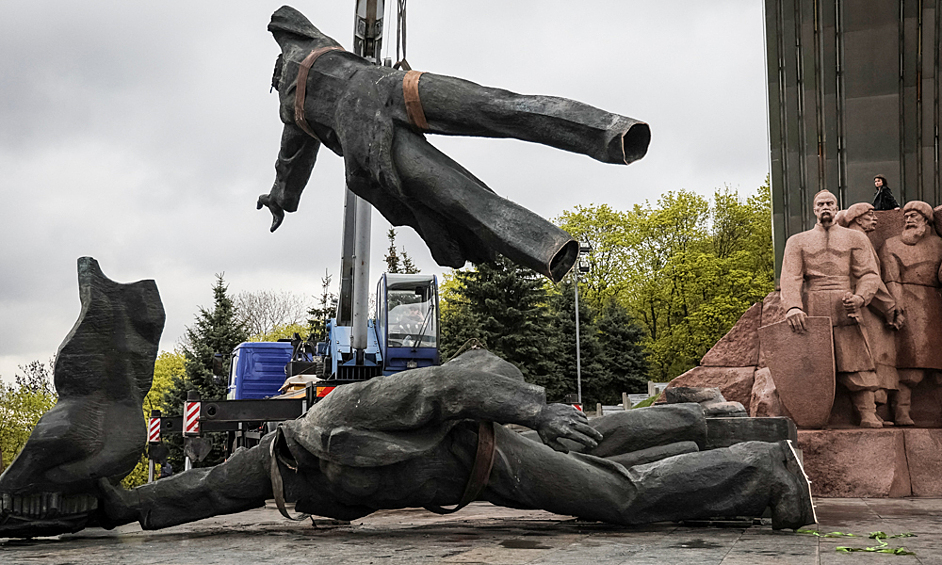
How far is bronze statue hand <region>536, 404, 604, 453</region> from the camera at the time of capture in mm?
3625

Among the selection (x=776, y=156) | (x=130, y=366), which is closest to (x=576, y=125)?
(x=130, y=366)

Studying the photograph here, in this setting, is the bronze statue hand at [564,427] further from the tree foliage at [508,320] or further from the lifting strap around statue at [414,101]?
the tree foliage at [508,320]

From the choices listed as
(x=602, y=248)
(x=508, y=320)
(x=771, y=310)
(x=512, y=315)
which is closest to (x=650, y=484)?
(x=771, y=310)

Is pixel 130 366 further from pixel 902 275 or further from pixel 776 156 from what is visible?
pixel 776 156

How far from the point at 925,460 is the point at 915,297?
1710mm

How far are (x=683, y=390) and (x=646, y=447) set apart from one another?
85 centimetres

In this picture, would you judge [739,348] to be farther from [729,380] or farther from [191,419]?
[191,419]

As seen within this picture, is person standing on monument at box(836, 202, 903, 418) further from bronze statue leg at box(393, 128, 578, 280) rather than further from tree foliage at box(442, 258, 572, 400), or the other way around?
tree foliage at box(442, 258, 572, 400)

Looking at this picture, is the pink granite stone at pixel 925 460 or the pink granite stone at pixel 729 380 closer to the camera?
the pink granite stone at pixel 925 460

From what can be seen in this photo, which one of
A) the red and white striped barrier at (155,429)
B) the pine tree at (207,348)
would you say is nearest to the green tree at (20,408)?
the pine tree at (207,348)

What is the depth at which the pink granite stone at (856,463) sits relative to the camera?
816cm

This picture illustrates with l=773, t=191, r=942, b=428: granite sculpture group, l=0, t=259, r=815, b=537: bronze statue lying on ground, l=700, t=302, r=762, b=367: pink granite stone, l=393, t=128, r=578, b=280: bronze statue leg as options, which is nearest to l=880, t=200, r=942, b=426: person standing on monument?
l=773, t=191, r=942, b=428: granite sculpture group

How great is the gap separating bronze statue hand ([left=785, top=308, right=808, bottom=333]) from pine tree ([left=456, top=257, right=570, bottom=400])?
61.0ft

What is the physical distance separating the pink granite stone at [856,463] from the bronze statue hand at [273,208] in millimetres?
5632
